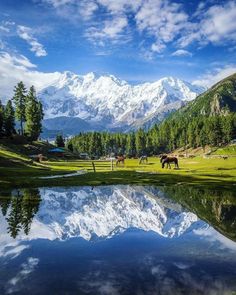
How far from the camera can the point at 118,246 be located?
800 inches

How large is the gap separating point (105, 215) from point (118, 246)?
10131 mm

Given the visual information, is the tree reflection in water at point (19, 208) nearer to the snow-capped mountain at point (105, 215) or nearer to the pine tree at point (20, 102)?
the snow-capped mountain at point (105, 215)

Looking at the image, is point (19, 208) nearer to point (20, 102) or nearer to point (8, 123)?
point (8, 123)

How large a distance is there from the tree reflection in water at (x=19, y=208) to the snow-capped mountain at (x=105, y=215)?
60cm

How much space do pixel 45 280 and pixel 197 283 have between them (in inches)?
230

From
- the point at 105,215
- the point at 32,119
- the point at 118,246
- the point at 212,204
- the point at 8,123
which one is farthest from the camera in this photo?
the point at 32,119

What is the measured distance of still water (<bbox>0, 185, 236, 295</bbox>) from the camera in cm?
1444

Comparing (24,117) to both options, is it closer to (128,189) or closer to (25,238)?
(128,189)

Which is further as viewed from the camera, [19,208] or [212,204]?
[212,204]

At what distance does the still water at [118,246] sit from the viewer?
1444 cm

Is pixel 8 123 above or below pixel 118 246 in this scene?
above

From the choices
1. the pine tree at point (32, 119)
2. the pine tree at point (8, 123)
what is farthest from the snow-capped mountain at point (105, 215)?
the pine tree at point (32, 119)

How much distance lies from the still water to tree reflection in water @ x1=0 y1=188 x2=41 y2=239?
7 centimetres

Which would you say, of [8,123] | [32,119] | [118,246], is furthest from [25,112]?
[118,246]
